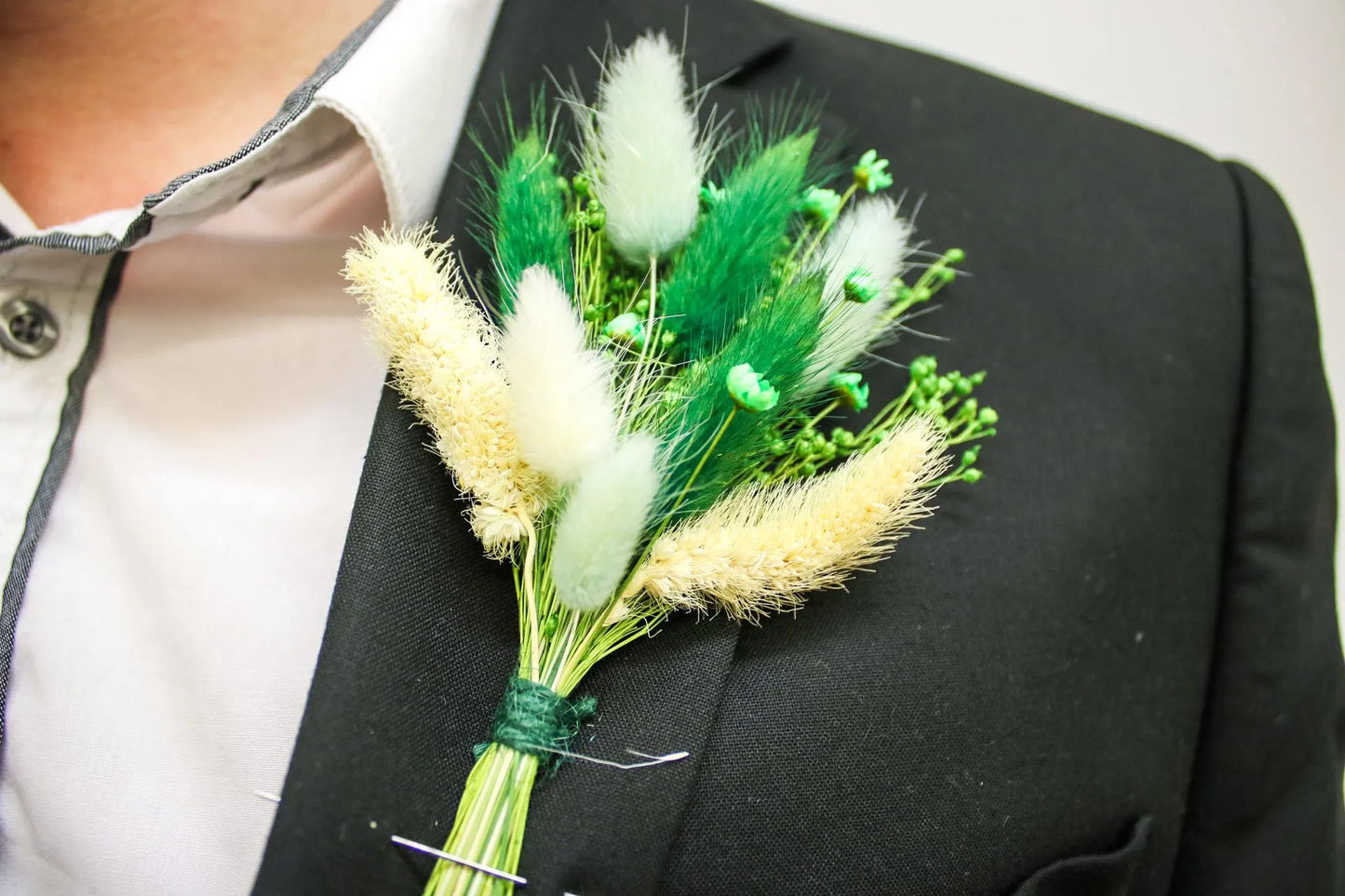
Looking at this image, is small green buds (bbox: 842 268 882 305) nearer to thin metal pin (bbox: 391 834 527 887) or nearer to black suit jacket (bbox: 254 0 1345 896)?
black suit jacket (bbox: 254 0 1345 896)

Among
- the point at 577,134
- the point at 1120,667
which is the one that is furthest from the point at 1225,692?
the point at 577,134

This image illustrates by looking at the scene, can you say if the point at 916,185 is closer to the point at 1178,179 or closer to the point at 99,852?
the point at 1178,179

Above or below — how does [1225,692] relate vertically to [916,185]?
below

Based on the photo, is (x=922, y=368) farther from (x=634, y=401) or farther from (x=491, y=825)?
(x=491, y=825)

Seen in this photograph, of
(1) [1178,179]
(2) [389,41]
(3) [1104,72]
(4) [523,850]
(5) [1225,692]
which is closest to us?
(4) [523,850]

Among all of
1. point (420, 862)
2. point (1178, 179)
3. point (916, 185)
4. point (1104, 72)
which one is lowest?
point (420, 862)

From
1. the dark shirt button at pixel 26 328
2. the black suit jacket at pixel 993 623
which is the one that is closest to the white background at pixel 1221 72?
the black suit jacket at pixel 993 623

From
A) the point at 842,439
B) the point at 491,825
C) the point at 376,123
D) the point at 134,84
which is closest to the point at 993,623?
the point at 842,439
